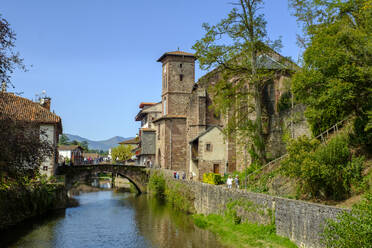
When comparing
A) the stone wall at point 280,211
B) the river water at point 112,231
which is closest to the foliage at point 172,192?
the river water at point 112,231

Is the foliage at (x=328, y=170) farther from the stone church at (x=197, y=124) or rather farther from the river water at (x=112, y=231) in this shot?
the stone church at (x=197, y=124)

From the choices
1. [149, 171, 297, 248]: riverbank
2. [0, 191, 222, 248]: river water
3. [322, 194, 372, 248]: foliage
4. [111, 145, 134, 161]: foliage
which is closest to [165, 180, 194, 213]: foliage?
[149, 171, 297, 248]: riverbank

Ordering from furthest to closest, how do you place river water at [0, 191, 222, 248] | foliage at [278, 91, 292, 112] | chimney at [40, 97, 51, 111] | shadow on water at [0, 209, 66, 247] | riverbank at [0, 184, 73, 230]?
chimney at [40, 97, 51, 111]
foliage at [278, 91, 292, 112]
riverbank at [0, 184, 73, 230]
shadow on water at [0, 209, 66, 247]
river water at [0, 191, 222, 248]

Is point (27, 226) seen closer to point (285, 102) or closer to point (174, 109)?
point (285, 102)

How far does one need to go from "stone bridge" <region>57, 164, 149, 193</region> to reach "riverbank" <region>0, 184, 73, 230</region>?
6.86m

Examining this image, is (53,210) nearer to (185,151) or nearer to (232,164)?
(232,164)

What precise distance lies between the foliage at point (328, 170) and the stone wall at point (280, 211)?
6.02ft

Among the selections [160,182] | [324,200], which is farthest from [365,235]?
[160,182]

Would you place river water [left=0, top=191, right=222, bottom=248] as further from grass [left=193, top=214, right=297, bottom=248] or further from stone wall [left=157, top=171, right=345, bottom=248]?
stone wall [left=157, top=171, right=345, bottom=248]

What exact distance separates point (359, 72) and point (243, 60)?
1119 centimetres

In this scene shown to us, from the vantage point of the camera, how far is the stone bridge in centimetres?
4500

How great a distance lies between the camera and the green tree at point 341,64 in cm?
1786

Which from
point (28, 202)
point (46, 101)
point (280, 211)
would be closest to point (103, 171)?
point (46, 101)

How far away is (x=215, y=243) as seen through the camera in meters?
20.9
